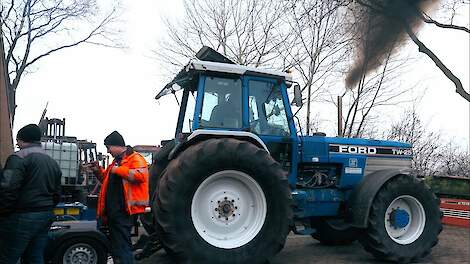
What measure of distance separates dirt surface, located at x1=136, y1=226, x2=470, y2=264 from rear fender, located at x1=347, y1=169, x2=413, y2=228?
0.64m

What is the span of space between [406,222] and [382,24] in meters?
5.30

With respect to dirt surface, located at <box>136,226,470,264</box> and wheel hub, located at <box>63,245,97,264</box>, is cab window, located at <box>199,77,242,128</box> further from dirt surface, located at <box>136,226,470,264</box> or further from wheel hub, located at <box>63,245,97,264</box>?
wheel hub, located at <box>63,245,97,264</box>

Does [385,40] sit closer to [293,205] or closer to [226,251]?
[293,205]

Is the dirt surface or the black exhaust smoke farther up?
the black exhaust smoke

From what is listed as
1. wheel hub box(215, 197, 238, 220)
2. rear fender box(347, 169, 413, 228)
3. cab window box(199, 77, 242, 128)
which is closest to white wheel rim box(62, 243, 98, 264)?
wheel hub box(215, 197, 238, 220)

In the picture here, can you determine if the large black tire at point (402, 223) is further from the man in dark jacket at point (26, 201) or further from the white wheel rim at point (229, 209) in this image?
the man in dark jacket at point (26, 201)

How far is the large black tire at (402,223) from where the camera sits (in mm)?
7156

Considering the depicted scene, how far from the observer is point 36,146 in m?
5.00

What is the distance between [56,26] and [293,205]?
57.4 feet

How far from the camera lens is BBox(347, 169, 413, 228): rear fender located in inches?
283

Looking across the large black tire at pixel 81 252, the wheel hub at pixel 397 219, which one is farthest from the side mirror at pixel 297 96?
the large black tire at pixel 81 252

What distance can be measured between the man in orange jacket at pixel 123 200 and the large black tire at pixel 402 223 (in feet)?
11.1

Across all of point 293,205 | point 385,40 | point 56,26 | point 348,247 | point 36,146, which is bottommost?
point 348,247

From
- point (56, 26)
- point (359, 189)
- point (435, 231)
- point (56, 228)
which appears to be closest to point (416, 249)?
point (435, 231)
